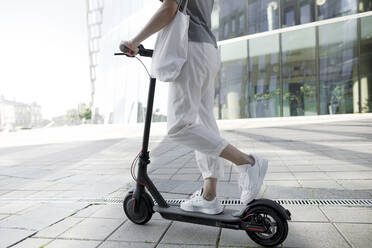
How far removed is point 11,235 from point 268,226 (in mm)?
1716

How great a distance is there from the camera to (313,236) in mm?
1719

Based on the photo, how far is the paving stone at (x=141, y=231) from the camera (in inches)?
71.7

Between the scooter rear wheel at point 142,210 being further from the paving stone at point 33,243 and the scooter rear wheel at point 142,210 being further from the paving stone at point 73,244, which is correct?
the paving stone at point 33,243

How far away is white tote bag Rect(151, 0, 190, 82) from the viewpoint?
1637mm

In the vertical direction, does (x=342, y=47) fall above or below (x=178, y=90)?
above

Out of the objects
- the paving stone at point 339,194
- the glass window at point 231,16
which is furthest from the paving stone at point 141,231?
the glass window at point 231,16

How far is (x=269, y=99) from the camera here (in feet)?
51.9

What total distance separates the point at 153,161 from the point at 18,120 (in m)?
162

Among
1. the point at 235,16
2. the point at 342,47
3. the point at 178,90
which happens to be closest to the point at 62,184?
the point at 178,90

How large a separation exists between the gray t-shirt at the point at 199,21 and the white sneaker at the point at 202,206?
1.01m

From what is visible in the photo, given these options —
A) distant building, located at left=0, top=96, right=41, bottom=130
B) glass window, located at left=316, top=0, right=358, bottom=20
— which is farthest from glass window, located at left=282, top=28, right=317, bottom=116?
distant building, located at left=0, top=96, right=41, bottom=130

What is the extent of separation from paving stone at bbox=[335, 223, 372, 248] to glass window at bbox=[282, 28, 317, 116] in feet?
46.3

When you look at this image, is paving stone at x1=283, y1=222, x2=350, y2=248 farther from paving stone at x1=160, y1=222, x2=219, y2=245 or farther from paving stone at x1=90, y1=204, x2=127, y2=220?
paving stone at x1=90, y1=204, x2=127, y2=220

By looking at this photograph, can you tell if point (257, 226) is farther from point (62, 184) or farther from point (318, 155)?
point (318, 155)
